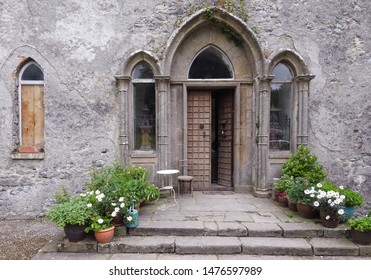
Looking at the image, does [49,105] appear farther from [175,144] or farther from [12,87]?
[175,144]

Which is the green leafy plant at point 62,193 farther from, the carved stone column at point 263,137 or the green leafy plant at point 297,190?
the green leafy plant at point 297,190

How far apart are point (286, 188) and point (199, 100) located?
10.2 ft

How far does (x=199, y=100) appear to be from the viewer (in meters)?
6.27

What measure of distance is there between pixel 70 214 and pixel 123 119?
2.56 meters

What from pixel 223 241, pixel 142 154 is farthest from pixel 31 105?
pixel 223 241

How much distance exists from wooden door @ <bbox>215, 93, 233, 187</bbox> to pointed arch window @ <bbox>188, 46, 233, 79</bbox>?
0.64m

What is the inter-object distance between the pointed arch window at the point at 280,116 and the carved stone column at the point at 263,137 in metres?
0.31

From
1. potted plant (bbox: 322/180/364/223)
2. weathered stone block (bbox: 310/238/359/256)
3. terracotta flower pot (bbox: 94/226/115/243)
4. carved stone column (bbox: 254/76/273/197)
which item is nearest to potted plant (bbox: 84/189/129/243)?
terracotta flower pot (bbox: 94/226/115/243)

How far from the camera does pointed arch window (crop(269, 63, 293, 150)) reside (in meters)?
5.87

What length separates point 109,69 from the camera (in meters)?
5.56

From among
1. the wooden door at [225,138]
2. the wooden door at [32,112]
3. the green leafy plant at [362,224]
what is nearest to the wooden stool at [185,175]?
the wooden door at [225,138]

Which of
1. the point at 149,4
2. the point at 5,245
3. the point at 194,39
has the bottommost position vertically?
the point at 5,245

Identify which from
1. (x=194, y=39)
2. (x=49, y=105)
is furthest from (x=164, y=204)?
(x=194, y=39)

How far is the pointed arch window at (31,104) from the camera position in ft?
18.5
